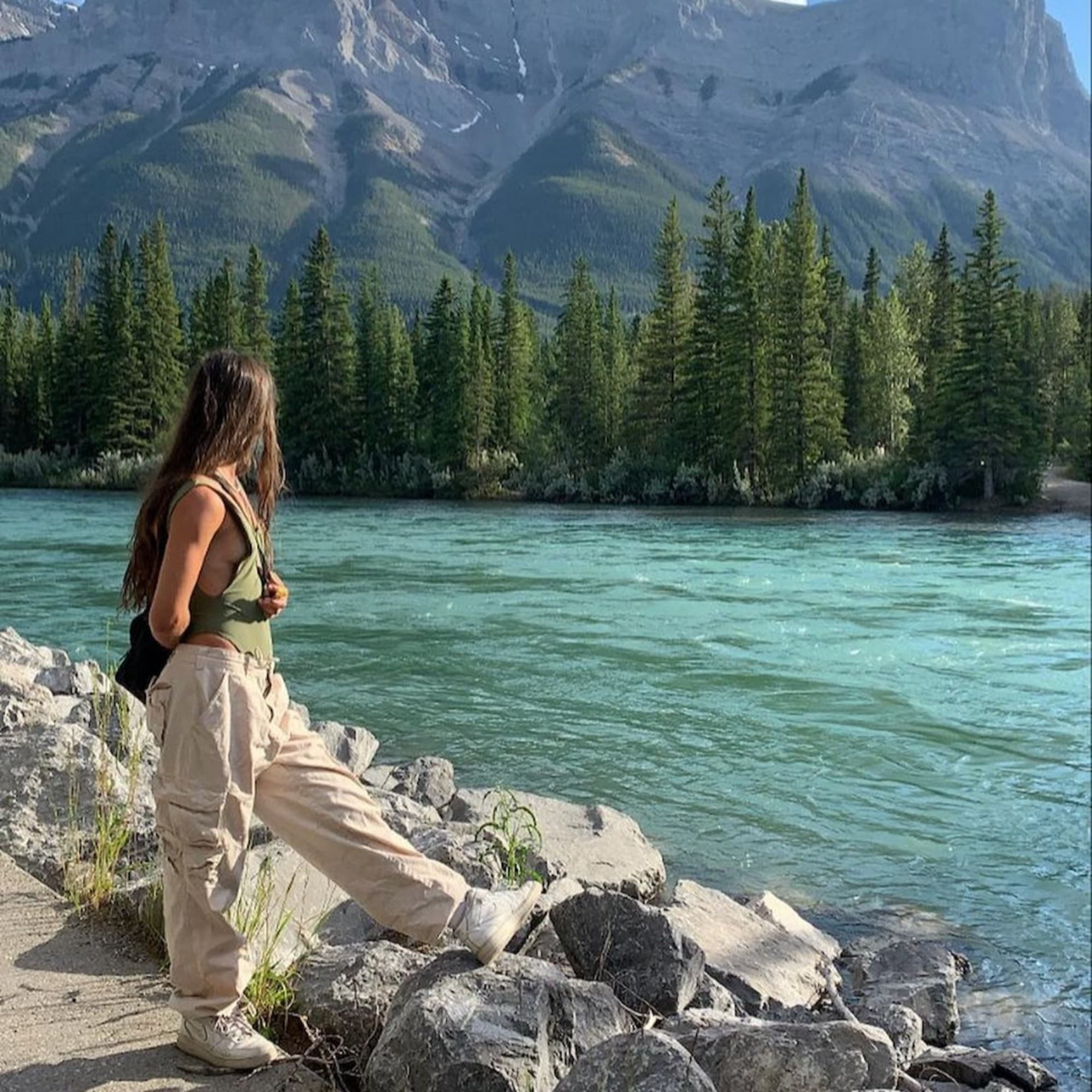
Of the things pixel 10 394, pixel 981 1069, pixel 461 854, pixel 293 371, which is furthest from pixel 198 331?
pixel 981 1069

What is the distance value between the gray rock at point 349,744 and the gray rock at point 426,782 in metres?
0.48

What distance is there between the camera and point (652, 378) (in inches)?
2287

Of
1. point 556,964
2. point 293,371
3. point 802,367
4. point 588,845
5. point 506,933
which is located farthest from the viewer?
point 293,371

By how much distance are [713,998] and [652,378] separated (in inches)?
2148

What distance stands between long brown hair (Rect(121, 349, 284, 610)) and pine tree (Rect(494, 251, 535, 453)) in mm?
57458

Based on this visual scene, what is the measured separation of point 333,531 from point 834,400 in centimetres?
2845

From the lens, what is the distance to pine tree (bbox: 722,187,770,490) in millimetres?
52250

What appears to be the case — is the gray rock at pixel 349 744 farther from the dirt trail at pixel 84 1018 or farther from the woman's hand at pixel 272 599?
the woman's hand at pixel 272 599

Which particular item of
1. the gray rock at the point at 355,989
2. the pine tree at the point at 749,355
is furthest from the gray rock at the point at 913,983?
the pine tree at the point at 749,355

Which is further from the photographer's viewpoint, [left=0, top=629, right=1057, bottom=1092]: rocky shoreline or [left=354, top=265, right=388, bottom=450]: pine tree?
[left=354, top=265, right=388, bottom=450]: pine tree

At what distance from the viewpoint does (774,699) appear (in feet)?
41.1

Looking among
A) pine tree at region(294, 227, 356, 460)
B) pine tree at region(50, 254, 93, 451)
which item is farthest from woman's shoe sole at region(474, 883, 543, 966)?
A: pine tree at region(50, 254, 93, 451)

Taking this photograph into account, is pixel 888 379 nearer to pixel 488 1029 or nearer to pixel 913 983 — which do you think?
pixel 913 983

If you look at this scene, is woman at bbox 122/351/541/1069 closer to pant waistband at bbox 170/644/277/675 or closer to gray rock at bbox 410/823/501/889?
pant waistband at bbox 170/644/277/675
